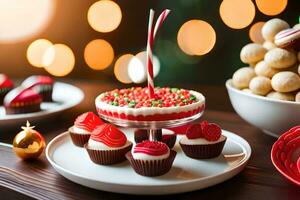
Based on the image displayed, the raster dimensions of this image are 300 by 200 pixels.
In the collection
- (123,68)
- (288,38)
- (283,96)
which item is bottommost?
(123,68)

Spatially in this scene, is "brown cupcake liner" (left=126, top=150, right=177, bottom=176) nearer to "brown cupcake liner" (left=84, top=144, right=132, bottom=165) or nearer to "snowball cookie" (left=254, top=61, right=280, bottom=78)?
"brown cupcake liner" (left=84, top=144, right=132, bottom=165)

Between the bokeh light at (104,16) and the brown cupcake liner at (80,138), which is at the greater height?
the bokeh light at (104,16)

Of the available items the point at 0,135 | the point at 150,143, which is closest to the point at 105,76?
the point at 0,135

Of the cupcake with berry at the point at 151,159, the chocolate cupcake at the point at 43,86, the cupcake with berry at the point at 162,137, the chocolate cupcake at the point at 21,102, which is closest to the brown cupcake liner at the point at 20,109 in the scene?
the chocolate cupcake at the point at 21,102

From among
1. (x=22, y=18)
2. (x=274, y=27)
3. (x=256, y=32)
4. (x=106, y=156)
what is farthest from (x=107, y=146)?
(x=22, y=18)

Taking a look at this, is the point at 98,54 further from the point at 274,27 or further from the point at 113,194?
the point at 113,194

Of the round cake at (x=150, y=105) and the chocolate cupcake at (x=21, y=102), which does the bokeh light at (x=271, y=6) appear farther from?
the chocolate cupcake at (x=21, y=102)
